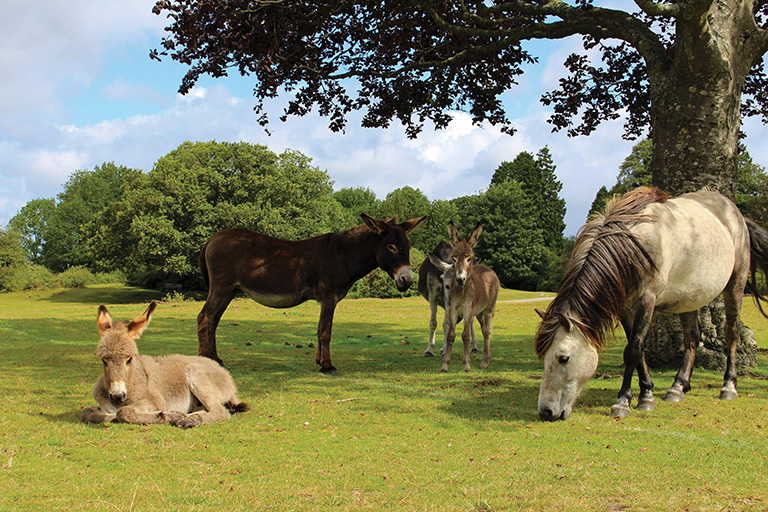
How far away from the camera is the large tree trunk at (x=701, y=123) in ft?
33.1

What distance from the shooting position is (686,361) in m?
8.16

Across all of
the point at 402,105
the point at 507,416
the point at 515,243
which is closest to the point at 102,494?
the point at 507,416

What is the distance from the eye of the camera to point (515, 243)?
225 ft

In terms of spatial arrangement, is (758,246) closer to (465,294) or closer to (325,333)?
(465,294)

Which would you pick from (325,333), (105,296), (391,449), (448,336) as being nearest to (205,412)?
(391,449)

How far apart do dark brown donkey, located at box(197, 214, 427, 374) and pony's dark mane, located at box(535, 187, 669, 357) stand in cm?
→ 366

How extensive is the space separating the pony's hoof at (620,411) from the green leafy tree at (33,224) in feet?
288

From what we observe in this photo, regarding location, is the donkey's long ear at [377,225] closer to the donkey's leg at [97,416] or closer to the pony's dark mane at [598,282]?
the pony's dark mane at [598,282]

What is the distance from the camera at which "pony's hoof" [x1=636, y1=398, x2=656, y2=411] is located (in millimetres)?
7141

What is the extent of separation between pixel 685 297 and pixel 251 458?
599 cm

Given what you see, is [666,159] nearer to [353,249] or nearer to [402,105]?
[353,249]

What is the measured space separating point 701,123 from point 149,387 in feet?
32.7

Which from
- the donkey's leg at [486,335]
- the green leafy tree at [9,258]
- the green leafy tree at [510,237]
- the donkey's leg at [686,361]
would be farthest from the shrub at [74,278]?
the donkey's leg at [686,361]

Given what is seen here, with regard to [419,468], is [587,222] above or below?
above
